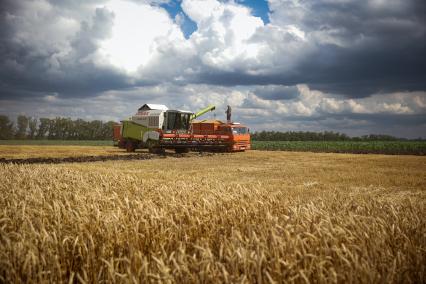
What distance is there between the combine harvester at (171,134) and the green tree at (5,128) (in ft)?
245

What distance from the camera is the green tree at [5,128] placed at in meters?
90.1

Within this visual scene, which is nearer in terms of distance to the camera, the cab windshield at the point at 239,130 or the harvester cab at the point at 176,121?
the harvester cab at the point at 176,121

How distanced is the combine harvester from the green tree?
7479cm

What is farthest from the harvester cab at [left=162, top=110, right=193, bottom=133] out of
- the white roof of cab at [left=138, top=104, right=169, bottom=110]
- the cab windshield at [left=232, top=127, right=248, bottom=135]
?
the cab windshield at [left=232, top=127, right=248, bottom=135]

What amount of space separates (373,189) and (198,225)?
26.8 ft

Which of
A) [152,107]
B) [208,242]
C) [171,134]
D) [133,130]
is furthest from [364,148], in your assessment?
[208,242]

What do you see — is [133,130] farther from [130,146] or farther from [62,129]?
[62,129]

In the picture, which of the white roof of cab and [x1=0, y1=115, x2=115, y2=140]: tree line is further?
[x1=0, y1=115, x2=115, y2=140]: tree line

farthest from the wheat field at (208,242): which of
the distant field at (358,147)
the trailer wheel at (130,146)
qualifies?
the distant field at (358,147)

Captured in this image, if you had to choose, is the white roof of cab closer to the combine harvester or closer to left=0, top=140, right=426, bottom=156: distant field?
the combine harvester

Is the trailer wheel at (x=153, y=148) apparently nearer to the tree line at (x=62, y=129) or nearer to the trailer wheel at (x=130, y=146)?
the trailer wheel at (x=130, y=146)

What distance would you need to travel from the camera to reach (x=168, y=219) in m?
4.12

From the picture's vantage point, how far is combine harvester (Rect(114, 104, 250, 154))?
90.0 ft

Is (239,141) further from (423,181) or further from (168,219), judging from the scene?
(168,219)
